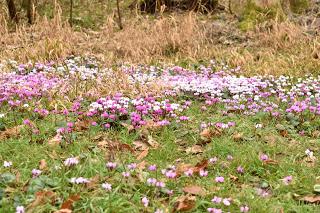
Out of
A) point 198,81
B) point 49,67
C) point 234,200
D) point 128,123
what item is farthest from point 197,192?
point 49,67

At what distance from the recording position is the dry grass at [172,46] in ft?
32.8

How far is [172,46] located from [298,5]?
233 inches

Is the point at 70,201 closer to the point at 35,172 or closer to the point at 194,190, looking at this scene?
the point at 35,172

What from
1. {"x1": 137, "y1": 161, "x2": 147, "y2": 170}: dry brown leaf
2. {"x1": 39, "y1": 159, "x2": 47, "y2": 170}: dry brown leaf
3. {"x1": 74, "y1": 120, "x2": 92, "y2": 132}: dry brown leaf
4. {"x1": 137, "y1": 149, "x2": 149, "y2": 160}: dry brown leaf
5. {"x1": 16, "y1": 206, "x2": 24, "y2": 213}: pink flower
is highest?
{"x1": 16, "y1": 206, "x2": 24, "y2": 213}: pink flower

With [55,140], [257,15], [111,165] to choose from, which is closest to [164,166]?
[111,165]

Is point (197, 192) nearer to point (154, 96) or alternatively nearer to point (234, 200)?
point (234, 200)

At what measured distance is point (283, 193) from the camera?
402 cm

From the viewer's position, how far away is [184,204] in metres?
3.50

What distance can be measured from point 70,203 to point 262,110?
12.8ft

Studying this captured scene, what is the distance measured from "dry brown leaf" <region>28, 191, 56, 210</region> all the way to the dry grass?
6.48m

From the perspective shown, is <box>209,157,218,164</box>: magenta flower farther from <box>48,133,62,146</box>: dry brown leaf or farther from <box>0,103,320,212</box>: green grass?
<box>48,133,62,146</box>: dry brown leaf

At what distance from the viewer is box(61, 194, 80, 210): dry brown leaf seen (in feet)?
10.9

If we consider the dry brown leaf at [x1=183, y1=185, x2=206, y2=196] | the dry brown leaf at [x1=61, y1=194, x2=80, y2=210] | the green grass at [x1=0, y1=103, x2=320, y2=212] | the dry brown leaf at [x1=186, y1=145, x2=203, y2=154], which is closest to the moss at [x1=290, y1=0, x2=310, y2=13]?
the green grass at [x1=0, y1=103, x2=320, y2=212]

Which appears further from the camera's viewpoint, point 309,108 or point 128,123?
point 309,108
